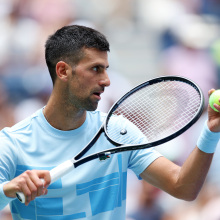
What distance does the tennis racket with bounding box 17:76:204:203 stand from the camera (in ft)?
7.58

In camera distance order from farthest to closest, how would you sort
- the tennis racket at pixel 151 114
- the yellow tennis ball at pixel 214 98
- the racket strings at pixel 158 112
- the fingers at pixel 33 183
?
the racket strings at pixel 158 112
the tennis racket at pixel 151 114
the yellow tennis ball at pixel 214 98
the fingers at pixel 33 183

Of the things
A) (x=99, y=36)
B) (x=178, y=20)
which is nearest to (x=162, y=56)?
(x=178, y=20)

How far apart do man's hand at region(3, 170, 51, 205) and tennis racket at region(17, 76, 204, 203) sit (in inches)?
11.6

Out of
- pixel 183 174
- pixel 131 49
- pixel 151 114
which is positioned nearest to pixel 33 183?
pixel 183 174

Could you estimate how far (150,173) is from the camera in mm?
2383

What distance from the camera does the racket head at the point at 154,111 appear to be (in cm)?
240

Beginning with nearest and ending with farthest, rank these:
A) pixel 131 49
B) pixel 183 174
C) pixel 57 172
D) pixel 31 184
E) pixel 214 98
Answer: pixel 31 184
pixel 57 172
pixel 214 98
pixel 183 174
pixel 131 49

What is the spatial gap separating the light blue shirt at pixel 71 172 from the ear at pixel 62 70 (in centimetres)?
25

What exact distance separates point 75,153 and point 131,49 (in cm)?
362

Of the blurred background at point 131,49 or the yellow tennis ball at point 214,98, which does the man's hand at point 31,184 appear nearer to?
the yellow tennis ball at point 214,98

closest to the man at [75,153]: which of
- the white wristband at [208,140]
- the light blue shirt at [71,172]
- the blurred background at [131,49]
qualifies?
the light blue shirt at [71,172]

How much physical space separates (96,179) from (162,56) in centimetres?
320

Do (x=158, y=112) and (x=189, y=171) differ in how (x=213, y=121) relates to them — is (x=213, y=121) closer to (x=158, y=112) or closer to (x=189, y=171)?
(x=189, y=171)

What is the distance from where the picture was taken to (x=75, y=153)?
238 centimetres
